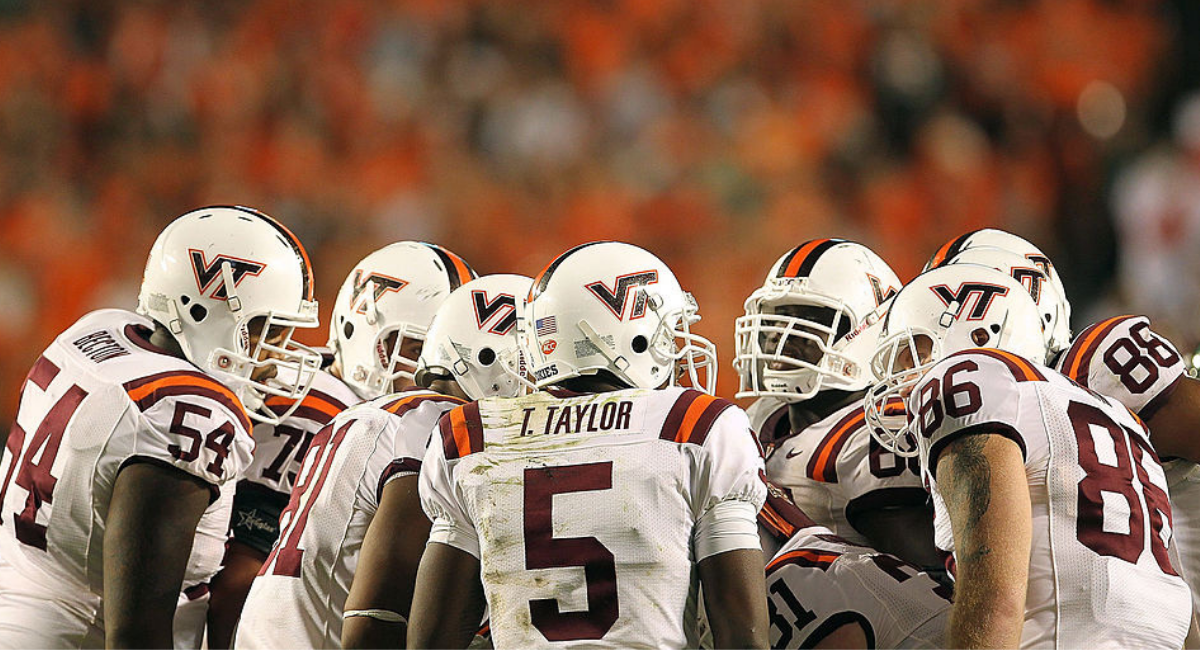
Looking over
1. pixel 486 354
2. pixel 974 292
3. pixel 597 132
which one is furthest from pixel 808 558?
pixel 597 132

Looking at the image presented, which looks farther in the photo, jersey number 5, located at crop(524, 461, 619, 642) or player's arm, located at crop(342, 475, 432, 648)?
player's arm, located at crop(342, 475, 432, 648)

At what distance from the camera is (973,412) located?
245 centimetres

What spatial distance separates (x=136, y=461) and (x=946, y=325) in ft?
6.42

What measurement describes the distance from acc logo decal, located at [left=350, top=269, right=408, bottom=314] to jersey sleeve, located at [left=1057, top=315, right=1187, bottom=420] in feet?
6.80

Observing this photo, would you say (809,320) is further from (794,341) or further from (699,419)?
(699,419)

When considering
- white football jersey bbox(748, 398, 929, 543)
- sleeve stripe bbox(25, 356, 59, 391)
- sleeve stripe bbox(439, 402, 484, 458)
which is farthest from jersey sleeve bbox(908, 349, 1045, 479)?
sleeve stripe bbox(25, 356, 59, 391)

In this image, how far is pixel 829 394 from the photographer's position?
3.81 meters

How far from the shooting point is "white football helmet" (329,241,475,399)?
408 cm

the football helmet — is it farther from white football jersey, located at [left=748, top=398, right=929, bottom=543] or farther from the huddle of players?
white football jersey, located at [left=748, top=398, right=929, bottom=543]

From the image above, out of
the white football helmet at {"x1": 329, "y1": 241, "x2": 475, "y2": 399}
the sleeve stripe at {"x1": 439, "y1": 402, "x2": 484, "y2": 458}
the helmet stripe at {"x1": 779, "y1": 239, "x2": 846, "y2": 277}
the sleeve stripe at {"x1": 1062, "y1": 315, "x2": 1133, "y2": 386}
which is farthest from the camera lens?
the white football helmet at {"x1": 329, "y1": 241, "x2": 475, "y2": 399}

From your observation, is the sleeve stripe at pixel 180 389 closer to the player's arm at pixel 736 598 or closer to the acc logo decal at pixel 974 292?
the player's arm at pixel 736 598

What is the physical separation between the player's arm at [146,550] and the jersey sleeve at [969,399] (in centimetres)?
167

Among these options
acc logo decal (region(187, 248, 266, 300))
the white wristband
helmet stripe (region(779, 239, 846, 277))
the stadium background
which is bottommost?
the white wristband

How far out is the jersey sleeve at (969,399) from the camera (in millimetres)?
2441
